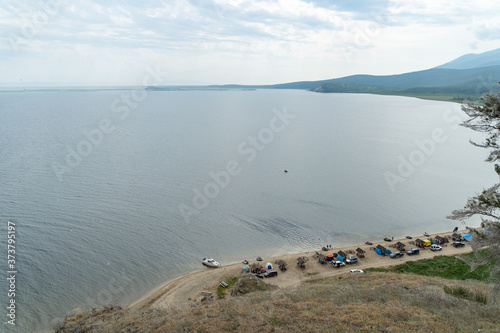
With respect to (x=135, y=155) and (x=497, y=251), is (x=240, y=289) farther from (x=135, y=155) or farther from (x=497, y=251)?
(x=135, y=155)

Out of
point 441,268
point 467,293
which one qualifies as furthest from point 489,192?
point 441,268

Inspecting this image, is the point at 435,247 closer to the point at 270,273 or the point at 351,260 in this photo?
the point at 351,260

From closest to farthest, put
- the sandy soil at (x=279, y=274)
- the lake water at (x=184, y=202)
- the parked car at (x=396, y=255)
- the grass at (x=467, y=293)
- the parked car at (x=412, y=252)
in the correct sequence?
1. the grass at (x=467, y=293)
2. the sandy soil at (x=279, y=274)
3. the lake water at (x=184, y=202)
4. the parked car at (x=396, y=255)
5. the parked car at (x=412, y=252)
